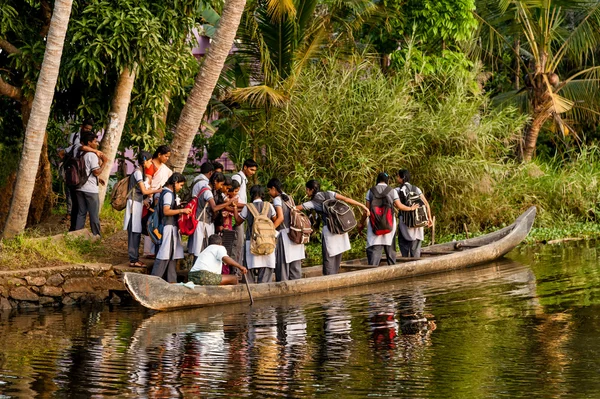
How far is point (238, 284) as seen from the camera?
46.5ft

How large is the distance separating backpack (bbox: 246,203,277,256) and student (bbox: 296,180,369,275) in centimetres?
90

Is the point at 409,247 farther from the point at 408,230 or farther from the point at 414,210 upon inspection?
the point at 414,210

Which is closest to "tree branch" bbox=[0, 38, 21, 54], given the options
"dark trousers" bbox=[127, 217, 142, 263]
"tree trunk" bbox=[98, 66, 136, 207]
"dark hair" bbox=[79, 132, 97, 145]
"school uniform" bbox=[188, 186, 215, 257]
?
"tree trunk" bbox=[98, 66, 136, 207]

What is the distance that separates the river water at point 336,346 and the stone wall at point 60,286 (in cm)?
35

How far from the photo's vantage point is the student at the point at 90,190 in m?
16.6

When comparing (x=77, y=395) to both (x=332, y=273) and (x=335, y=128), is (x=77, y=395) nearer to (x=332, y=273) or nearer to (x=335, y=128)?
(x=332, y=273)

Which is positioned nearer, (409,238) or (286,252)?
(286,252)

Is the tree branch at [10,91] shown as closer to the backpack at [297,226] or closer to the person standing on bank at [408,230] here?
the backpack at [297,226]

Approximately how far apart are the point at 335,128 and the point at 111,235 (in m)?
5.14

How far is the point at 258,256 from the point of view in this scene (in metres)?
14.8

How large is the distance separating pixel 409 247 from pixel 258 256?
340 centimetres

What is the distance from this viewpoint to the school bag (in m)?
16.7

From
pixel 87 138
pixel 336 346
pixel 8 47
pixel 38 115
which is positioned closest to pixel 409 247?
pixel 87 138

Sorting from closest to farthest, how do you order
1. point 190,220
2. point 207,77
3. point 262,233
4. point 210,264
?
point 210,264
point 262,233
point 190,220
point 207,77
